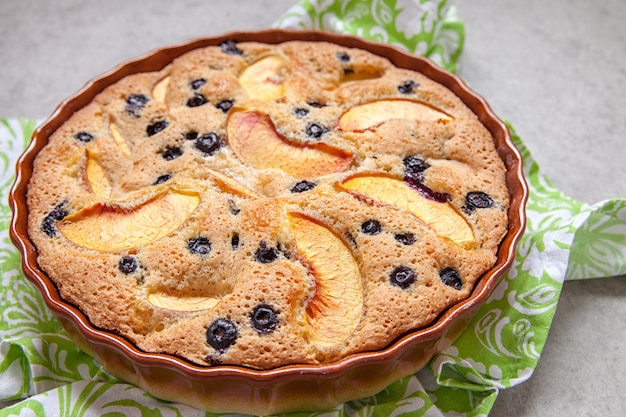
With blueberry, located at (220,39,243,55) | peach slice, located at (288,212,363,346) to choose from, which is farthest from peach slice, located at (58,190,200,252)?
blueberry, located at (220,39,243,55)

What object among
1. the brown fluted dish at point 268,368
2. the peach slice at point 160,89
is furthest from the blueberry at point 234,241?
the peach slice at point 160,89

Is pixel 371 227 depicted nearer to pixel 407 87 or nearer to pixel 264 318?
pixel 264 318

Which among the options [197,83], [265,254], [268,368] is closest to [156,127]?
[197,83]

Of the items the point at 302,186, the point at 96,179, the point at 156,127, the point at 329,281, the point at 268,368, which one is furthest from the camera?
the point at 156,127

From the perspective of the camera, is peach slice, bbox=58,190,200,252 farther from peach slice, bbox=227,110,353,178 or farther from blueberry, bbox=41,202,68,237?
peach slice, bbox=227,110,353,178

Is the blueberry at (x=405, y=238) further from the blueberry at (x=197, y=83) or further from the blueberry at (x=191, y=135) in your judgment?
the blueberry at (x=197, y=83)

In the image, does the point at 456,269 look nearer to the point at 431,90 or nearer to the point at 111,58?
the point at 431,90
